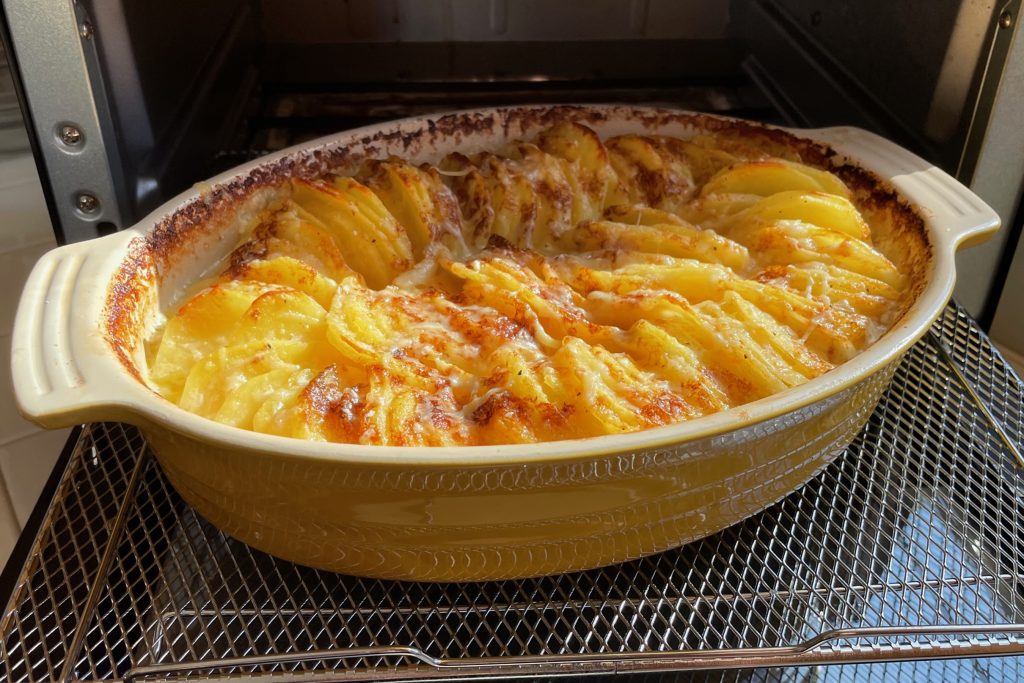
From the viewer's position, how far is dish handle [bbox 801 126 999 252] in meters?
1.21

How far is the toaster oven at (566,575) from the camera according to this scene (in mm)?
893

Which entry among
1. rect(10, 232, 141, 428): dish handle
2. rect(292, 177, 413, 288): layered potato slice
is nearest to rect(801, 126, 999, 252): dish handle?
rect(292, 177, 413, 288): layered potato slice

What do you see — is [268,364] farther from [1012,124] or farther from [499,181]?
[1012,124]

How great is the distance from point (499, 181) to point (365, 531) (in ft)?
2.41

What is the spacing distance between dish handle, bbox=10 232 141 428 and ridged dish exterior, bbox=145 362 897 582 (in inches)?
2.9

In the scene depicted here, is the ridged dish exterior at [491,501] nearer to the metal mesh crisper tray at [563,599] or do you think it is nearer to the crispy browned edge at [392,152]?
the metal mesh crisper tray at [563,599]

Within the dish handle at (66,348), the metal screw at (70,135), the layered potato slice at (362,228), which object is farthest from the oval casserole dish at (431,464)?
the layered potato slice at (362,228)

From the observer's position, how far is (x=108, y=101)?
3.69 feet

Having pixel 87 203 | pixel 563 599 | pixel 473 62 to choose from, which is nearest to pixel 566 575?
pixel 563 599

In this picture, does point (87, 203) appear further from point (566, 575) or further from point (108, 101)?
point (566, 575)

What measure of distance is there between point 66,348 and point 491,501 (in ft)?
1.62

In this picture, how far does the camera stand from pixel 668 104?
6.21ft

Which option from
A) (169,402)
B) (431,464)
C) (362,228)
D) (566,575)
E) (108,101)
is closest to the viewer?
(431,464)

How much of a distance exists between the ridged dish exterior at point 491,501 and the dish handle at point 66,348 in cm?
7
